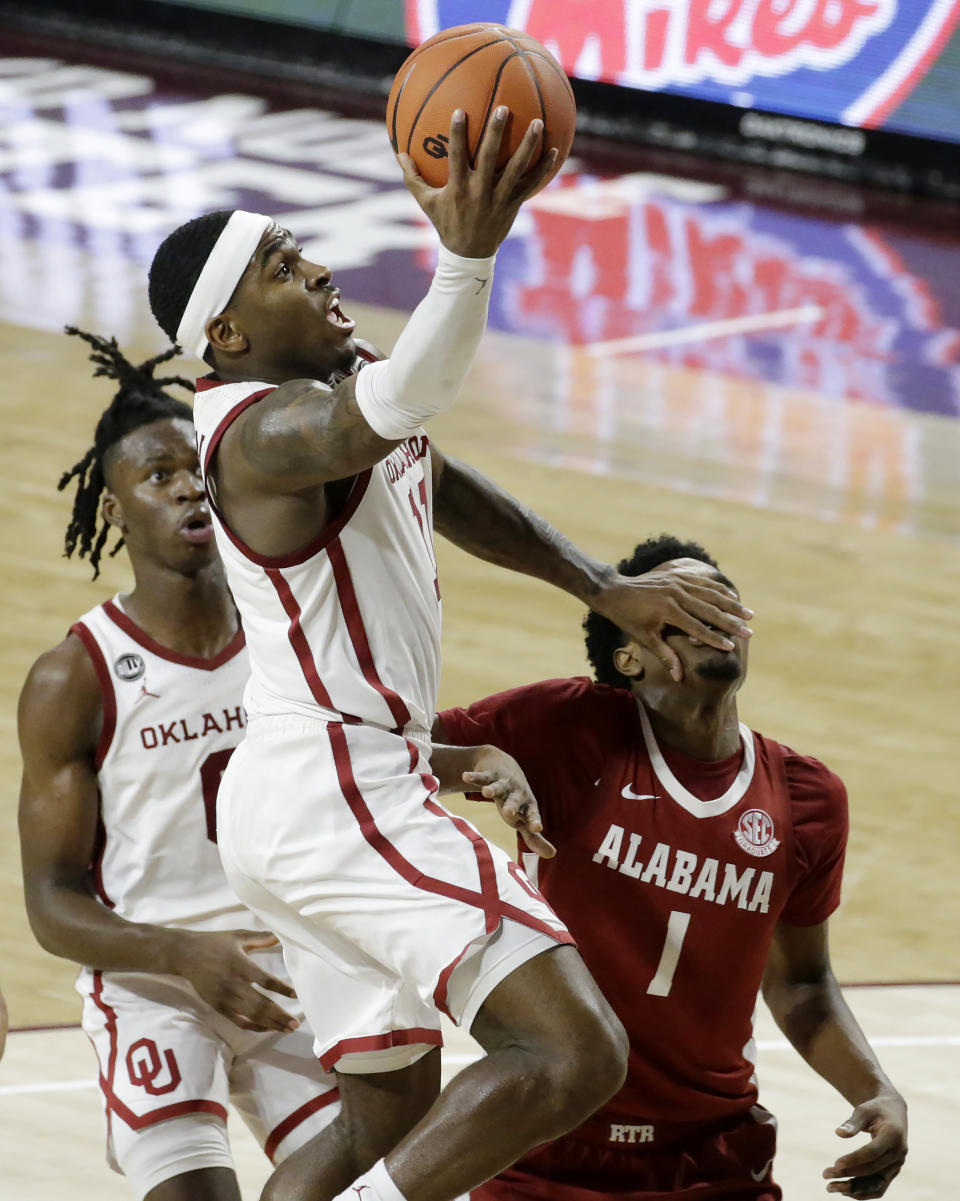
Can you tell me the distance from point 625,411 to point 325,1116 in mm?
6856

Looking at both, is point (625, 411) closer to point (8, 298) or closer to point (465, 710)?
point (8, 298)

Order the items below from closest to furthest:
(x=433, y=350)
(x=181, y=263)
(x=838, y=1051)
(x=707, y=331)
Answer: (x=433, y=350) → (x=181, y=263) → (x=838, y=1051) → (x=707, y=331)

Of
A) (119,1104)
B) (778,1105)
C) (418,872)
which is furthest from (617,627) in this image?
(778,1105)

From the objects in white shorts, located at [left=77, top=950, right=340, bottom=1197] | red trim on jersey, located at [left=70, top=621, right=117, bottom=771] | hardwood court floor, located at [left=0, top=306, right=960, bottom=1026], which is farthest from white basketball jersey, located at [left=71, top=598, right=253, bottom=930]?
hardwood court floor, located at [left=0, top=306, right=960, bottom=1026]

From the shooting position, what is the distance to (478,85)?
3.28 meters

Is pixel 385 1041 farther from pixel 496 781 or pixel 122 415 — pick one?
pixel 122 415

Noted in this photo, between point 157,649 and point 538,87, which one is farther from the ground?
point 538,87

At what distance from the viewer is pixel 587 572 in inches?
155

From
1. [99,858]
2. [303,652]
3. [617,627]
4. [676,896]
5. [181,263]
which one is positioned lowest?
[99,858]

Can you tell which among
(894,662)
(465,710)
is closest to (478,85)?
(465,710)

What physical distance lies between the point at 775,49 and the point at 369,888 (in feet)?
43.9

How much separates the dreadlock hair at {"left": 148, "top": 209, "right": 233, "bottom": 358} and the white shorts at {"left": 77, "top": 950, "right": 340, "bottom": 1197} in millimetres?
1320

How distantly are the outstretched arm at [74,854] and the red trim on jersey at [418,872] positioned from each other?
60 cm

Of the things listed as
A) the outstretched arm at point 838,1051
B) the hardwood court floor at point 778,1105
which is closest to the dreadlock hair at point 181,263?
the outstretched arm at point 838,1051
